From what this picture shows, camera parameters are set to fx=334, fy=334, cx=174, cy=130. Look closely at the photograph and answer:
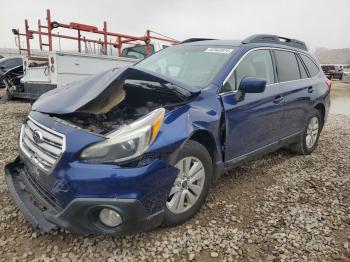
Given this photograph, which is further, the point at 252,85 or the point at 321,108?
the point at 321,108

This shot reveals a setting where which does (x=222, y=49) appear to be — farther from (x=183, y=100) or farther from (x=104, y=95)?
(x=104, y=95)

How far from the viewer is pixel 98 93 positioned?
102 inches

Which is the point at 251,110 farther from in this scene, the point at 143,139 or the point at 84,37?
the point at 84,37

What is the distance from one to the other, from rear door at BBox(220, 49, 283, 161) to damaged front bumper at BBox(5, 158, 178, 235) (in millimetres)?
1246

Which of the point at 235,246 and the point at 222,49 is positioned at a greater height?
the point at 222,49

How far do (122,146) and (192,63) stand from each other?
1.75 meters

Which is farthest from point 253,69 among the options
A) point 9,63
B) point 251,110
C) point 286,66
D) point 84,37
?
point 9,63

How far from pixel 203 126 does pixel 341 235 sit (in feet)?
5.11

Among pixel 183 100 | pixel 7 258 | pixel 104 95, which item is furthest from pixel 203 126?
pixel 7 258

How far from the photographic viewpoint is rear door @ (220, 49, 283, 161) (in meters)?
3.30

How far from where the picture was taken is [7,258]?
96.1 inches

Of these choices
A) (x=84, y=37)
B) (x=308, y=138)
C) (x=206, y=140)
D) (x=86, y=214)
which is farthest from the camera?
(x=84, y=37)

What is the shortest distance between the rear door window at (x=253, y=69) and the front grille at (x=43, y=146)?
167cm

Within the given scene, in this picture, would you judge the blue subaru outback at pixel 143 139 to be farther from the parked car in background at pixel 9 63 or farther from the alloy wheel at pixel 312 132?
the parked car in background at pixel 9 63
